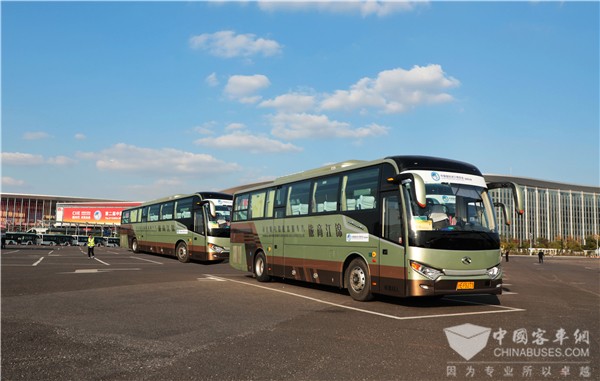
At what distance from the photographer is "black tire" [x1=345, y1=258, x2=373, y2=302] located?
1125 centimetres

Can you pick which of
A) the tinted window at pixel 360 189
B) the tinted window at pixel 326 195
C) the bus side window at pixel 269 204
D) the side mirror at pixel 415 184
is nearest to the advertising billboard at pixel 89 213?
the bus side window at pixel 269 204

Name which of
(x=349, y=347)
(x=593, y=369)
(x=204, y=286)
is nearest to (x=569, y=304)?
(x=593, y=369)

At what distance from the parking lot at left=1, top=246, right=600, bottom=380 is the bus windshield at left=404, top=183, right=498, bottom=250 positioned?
1400mm

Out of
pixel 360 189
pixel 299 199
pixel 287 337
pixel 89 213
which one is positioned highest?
pixel 89 213

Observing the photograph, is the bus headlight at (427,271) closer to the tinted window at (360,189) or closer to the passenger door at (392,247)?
the passenger door at (392,247)

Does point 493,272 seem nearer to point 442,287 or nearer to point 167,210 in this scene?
point 442,287

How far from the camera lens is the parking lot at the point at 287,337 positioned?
17.9 feet

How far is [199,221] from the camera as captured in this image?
80.5 feet

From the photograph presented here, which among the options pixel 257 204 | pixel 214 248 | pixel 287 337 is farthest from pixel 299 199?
pixel 214 248

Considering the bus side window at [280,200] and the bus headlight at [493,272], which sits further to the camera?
the bus side window at [280,200]

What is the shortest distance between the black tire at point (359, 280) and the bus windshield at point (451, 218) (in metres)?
1.75

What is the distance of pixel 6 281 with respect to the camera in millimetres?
14734

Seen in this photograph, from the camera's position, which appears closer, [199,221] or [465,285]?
[465,285]

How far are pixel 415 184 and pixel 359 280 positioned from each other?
3.09m
